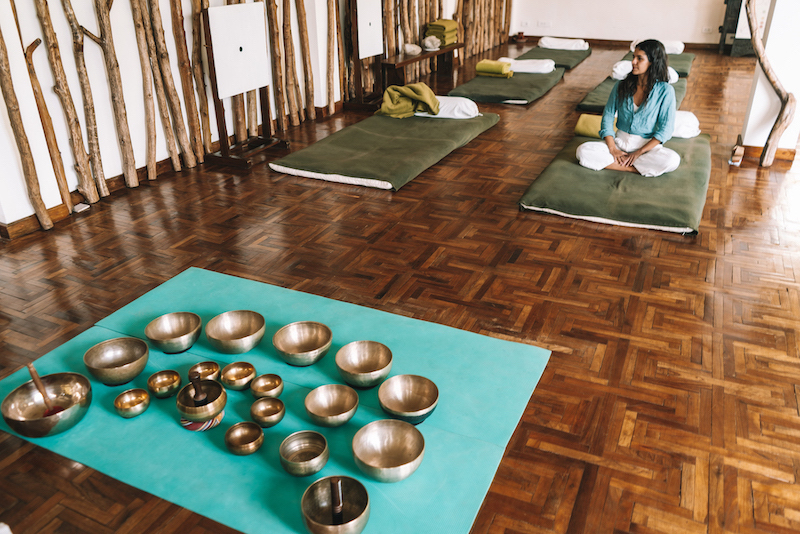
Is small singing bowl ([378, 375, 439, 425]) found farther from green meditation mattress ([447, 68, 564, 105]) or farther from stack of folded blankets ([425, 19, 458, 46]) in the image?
stack of folded blankets ([425, 19, 458, 46])

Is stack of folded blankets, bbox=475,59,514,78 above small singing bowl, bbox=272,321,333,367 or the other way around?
above

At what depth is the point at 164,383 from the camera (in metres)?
2.08

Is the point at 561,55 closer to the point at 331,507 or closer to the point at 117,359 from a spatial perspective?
the point at 117,359

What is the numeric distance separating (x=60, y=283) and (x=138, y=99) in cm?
167

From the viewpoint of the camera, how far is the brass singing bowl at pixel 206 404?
6.27 ft

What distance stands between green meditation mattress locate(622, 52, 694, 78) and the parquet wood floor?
2.62 meters

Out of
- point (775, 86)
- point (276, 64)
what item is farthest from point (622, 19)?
point (276, 64)

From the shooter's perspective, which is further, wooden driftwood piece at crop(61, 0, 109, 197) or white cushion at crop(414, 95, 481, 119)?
white cushion at crop(414, 95, 481, 119)

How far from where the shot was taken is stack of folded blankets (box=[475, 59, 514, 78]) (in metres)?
6.51

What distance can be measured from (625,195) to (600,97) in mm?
2564

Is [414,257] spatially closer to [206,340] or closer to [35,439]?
[206,340]

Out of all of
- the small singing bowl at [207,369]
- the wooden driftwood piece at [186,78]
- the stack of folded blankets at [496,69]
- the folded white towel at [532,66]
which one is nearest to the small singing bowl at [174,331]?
the small singing bowl at [207,369]

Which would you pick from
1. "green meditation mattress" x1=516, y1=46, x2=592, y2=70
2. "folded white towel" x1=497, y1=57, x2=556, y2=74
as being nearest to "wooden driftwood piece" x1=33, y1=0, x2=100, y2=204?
"folded white towel" x1=497, y1=57, x2=556, y2=74

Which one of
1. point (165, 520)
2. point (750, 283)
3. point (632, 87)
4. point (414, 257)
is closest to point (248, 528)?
point (165, 520)
